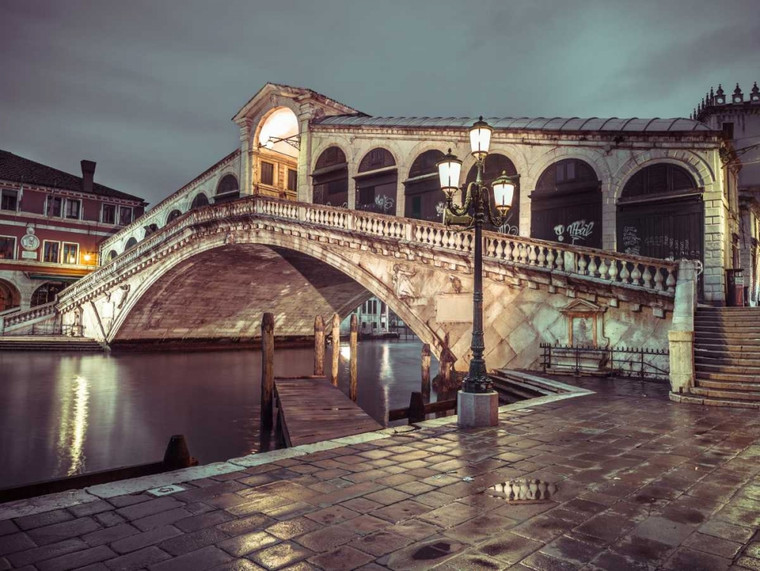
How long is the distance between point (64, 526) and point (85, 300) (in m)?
27.9

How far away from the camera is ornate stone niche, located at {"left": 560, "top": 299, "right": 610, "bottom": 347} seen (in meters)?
11.5

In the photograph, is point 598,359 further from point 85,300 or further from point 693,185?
point 85,300

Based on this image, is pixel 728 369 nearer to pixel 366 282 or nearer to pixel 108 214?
pixel 366 282

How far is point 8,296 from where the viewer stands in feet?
112

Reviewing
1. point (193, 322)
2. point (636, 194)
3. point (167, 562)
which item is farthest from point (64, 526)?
point (193, 322)

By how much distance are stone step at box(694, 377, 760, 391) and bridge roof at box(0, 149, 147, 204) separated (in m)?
37.4

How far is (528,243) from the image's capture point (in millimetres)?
12578

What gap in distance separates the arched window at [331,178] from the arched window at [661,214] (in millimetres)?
10763

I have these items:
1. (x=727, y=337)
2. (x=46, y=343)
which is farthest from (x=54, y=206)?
(x=727, y=337)

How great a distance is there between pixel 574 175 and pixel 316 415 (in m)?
10.7

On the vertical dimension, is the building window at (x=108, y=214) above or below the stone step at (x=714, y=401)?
above

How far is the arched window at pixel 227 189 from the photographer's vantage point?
2707 cm

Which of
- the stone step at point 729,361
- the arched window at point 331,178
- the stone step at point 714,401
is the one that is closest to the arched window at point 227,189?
the arched window at point 331,178

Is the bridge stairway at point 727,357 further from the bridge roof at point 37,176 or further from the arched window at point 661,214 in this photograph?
the bridge roof at point 37,176
